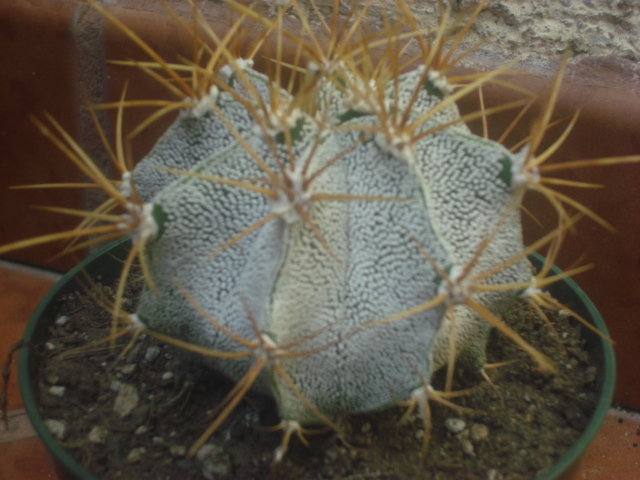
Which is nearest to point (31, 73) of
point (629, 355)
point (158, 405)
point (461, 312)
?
point (158, 405)

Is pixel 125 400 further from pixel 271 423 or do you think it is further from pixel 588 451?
pixel 588 451

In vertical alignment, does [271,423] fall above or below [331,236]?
below

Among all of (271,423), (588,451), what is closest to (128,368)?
(271,423)

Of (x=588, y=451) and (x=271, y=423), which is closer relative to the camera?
(x=271, y=423)

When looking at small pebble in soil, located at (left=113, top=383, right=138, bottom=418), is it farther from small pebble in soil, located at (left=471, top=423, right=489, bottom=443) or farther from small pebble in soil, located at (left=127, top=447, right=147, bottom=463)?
small pebble in soil, located at (left=471, top=423, right=489, bottom=443)

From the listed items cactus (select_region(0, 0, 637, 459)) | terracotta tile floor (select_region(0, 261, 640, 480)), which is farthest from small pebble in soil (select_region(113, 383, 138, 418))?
terracotta tile floor (select_region(0, 261, 640, 480))

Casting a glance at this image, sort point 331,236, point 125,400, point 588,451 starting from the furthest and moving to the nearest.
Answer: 1. point 588,451
2. point 125,400
3. point 331,236
